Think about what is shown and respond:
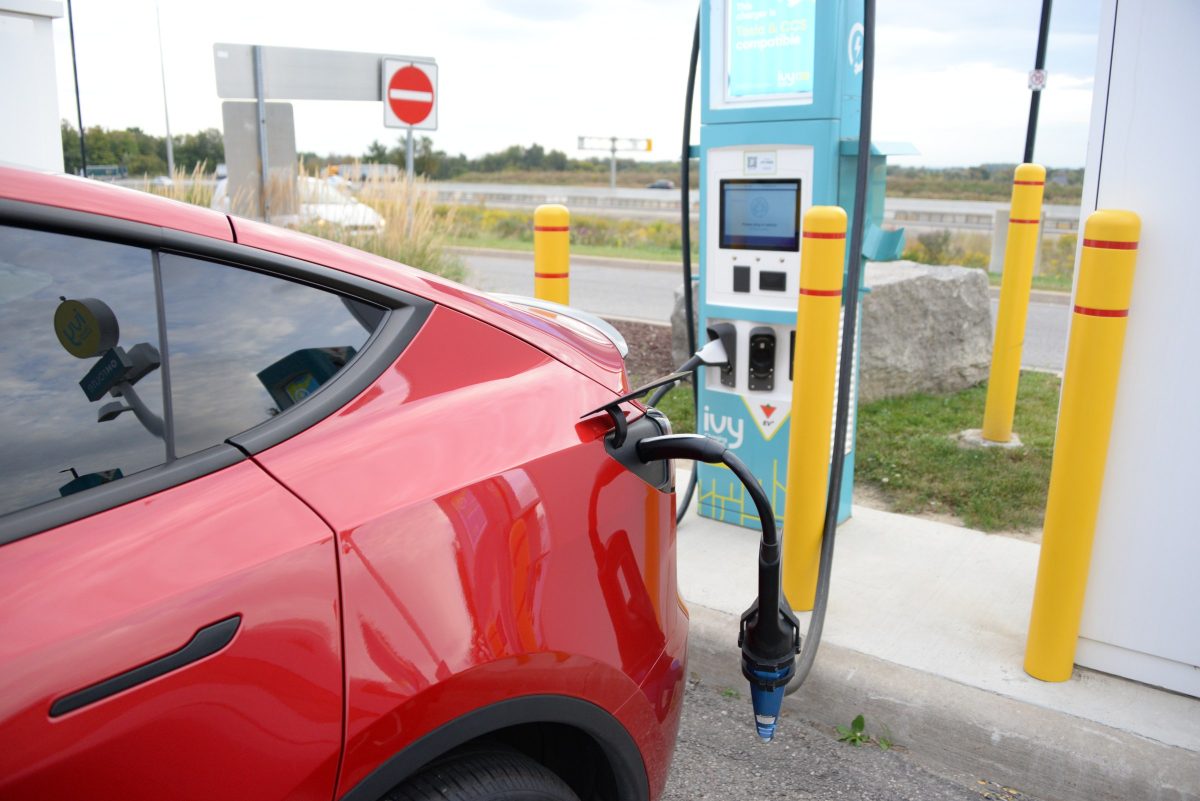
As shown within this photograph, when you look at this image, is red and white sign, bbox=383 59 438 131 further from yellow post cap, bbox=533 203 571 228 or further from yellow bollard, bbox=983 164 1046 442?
yellow bollard, bbox=983 164 1046 442

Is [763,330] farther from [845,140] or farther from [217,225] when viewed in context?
[217,225]

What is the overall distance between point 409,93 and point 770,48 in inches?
259

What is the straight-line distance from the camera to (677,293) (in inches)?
304

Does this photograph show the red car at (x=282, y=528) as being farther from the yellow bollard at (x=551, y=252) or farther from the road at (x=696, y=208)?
the road at (x=696, y=208)

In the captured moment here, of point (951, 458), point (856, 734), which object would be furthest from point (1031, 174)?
point (856, 734)

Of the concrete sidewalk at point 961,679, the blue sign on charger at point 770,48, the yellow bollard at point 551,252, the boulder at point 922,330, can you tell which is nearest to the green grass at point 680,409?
the boulder at point 922,330

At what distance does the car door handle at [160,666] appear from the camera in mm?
1167

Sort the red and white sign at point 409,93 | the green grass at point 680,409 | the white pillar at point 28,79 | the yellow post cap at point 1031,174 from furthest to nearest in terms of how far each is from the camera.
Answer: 1. the red and white sign at point 409,93
2. the green grass at point 680,409
3. the yellow post cap at point 1031,174
4. the white pillar at point 28,79

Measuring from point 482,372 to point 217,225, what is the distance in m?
0.51

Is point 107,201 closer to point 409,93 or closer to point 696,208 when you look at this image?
point 409,93

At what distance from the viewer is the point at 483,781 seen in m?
1.58

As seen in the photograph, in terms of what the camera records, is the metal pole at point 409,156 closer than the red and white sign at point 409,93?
No

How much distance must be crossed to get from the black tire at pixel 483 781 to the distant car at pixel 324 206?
7833 mm

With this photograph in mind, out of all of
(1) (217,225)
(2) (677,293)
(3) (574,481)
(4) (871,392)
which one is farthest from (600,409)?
(2) (677,293)
